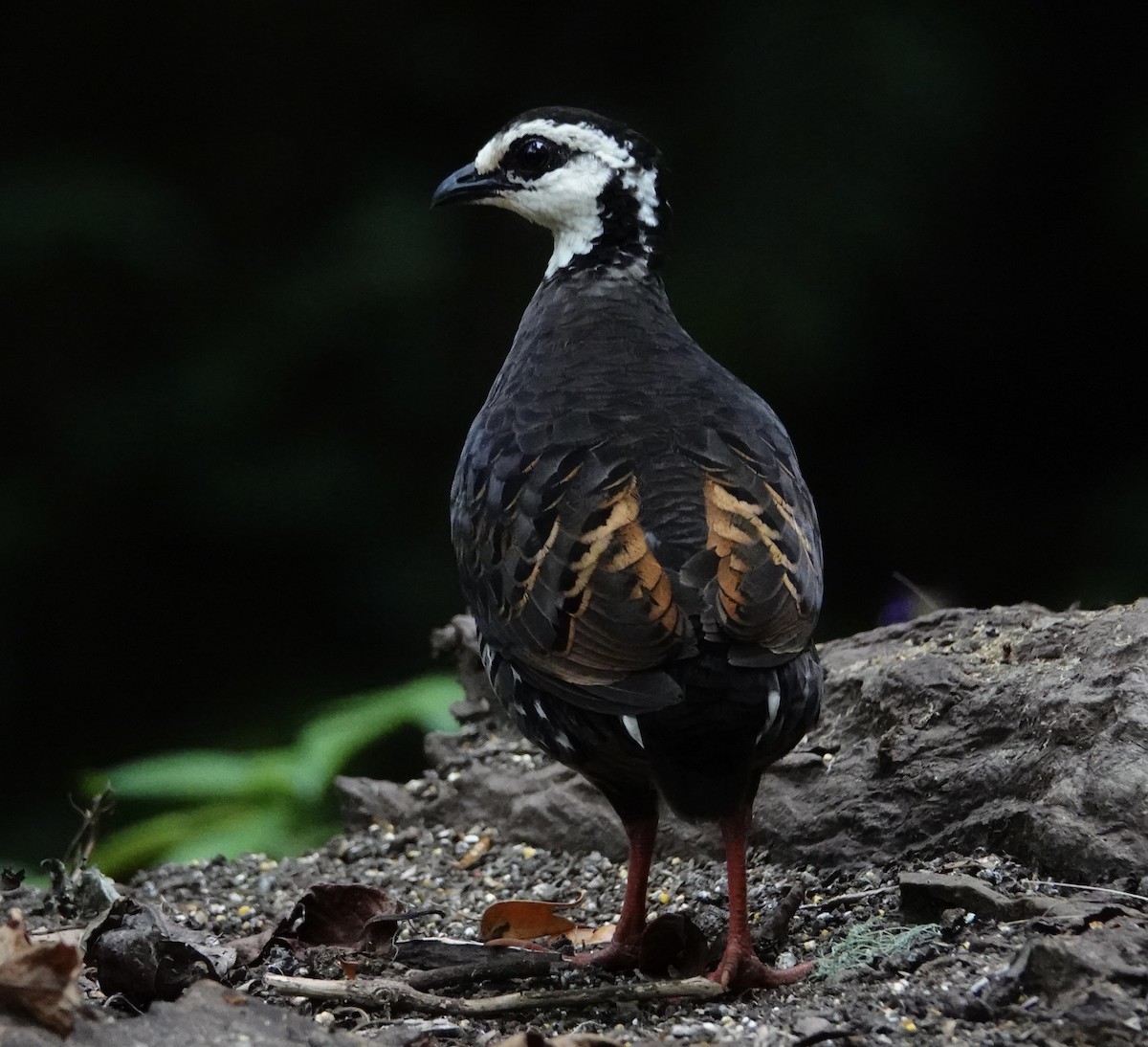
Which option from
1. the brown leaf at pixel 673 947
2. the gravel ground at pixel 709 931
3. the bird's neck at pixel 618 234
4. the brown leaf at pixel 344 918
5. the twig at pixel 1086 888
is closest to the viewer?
the gravel ground at pixel 709 931

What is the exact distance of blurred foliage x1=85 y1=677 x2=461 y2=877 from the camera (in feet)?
17.0

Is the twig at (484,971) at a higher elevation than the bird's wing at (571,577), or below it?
below

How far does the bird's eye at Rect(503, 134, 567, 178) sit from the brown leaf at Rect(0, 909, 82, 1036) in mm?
2846

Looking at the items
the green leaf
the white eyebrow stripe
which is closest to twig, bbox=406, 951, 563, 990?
the green leaf

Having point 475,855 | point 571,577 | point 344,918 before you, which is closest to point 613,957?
point 344,918

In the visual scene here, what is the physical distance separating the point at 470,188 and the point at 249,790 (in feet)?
6.79

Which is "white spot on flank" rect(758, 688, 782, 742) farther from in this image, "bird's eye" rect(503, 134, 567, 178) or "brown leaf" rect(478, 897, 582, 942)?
"bird's eye" rect(503, 134, 567, 178)

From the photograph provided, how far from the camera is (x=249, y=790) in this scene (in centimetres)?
539

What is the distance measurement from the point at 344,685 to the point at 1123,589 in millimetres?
3288

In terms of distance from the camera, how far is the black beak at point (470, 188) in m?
4.80

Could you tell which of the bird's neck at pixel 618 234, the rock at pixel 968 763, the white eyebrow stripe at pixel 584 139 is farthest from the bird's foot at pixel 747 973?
the white eyebrow stripe at pixel 584 139

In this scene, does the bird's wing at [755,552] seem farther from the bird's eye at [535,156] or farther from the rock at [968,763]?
the bird's eye at [535,156]

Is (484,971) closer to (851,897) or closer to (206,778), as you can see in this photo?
(851,897)

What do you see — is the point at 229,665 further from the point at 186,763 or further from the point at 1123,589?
the point at 1123,589
